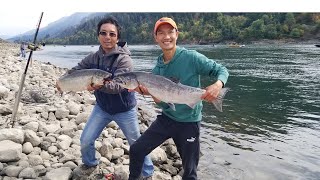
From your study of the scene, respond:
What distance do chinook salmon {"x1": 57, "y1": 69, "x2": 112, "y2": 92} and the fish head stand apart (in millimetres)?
447

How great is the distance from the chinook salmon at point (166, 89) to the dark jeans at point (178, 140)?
436mm

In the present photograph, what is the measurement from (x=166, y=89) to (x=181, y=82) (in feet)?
1.14

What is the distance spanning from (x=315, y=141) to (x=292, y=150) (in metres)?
1.51

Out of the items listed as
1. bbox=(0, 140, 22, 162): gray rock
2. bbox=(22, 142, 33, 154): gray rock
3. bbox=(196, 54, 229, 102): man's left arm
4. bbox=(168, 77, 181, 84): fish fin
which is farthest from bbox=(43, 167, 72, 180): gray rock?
bbox=(196, 54, 229, 102): man's left arm

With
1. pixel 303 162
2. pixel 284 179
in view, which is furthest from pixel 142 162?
pixel 303 162

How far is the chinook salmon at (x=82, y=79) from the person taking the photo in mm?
5871

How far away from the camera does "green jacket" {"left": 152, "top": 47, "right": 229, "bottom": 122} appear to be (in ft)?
17.6

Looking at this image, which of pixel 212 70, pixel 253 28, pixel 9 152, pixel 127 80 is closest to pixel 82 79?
pixel 127 80

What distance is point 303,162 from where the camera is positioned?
10508 millimetres

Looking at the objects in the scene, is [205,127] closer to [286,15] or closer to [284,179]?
[284,179]

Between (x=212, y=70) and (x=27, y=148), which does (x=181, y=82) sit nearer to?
(x=212, y=70)

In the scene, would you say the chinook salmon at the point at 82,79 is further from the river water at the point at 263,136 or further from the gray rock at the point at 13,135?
the river water at the point at 263,136

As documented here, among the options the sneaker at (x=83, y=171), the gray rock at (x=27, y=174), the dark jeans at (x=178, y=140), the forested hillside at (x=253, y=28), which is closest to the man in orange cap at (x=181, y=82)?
the dark jeans at (x=178, y=140)

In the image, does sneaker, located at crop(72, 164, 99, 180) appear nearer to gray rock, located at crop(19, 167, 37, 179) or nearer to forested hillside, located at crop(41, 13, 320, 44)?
gray rock, located at crop(19, 167, 37, 179)
